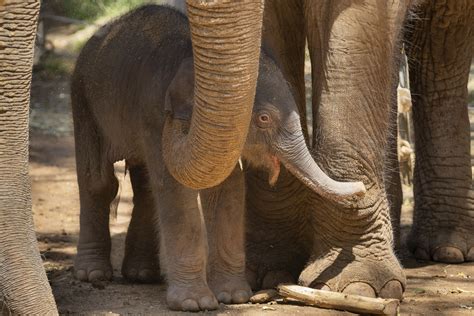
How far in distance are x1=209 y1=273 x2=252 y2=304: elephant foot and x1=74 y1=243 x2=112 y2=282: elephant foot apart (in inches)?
32.5

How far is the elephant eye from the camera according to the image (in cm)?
554

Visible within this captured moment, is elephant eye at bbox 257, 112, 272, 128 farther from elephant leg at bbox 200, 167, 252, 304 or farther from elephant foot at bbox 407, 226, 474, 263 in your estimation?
elephant foot at bbox 407, 226, 474, 263

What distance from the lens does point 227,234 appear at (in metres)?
6.03

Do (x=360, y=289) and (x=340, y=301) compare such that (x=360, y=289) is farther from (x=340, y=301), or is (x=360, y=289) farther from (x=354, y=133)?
(x=354, y=133)

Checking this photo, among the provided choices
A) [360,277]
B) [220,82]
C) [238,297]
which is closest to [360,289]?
[360,277]

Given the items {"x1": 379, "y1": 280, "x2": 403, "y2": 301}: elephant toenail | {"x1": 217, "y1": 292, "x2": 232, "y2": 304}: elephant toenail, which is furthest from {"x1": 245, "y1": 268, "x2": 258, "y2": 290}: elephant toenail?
{"x1": 379, "y1": 280, "x2": 403, "y2": 301}: elephant toenail

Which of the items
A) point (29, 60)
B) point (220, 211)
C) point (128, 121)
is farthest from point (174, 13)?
point (29, 60)

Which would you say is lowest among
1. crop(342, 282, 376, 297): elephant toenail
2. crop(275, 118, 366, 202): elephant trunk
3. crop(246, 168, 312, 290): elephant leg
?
crop(342, 282, 376, 297): elephant toenail

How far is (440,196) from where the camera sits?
7648 mm

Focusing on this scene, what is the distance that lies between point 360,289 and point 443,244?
4.86 feet

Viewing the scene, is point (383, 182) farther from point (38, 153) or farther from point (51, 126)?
point (51, 126)

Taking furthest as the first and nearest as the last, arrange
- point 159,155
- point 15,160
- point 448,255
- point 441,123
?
point 441,123, point 448,255, point 159,155, point 15,160

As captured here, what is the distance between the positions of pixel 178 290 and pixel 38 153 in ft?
19.3

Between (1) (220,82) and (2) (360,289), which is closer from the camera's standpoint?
(1) (220,82)
